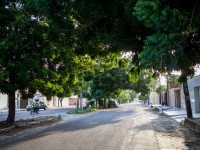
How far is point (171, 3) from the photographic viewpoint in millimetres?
5598

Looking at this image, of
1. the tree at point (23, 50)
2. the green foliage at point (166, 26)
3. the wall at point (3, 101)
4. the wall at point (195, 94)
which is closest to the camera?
the green foliage at point (166, 26)

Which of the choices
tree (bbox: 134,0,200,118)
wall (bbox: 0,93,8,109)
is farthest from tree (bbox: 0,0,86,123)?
wall (bbox: 0,93,8,109)

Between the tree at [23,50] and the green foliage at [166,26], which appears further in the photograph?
the tree at [23,50]

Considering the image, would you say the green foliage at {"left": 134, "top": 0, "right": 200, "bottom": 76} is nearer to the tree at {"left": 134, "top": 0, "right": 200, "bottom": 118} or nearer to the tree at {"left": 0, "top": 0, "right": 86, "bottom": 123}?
the tree at {"left": 134, "top": 0, "right": 200, "bottom": 118}

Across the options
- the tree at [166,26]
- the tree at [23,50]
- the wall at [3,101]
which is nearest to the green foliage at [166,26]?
the tree at [166,26]

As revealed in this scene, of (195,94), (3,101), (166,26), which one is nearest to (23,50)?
(166,26)

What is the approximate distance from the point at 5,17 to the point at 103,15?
8.29 metres

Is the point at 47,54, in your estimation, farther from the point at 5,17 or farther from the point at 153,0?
the point at 153,0

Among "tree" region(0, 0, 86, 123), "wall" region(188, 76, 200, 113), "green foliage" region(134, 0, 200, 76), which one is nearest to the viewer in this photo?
"green foliage" region(134, 0, 200, 76)

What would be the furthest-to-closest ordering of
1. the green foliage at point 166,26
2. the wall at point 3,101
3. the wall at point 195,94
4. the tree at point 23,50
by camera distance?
the wall at point 3,101 < the wall at point 195,94 < the tree at point 23,50 < the green foliage at point 166,26

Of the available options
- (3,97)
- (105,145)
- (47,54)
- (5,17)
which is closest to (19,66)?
(47,54)

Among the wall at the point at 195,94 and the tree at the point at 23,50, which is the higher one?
the tree at the point at 23,50

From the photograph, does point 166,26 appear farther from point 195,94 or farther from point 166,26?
point 195,94

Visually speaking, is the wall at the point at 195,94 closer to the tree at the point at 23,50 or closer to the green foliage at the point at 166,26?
the tree at the point at 23,50
